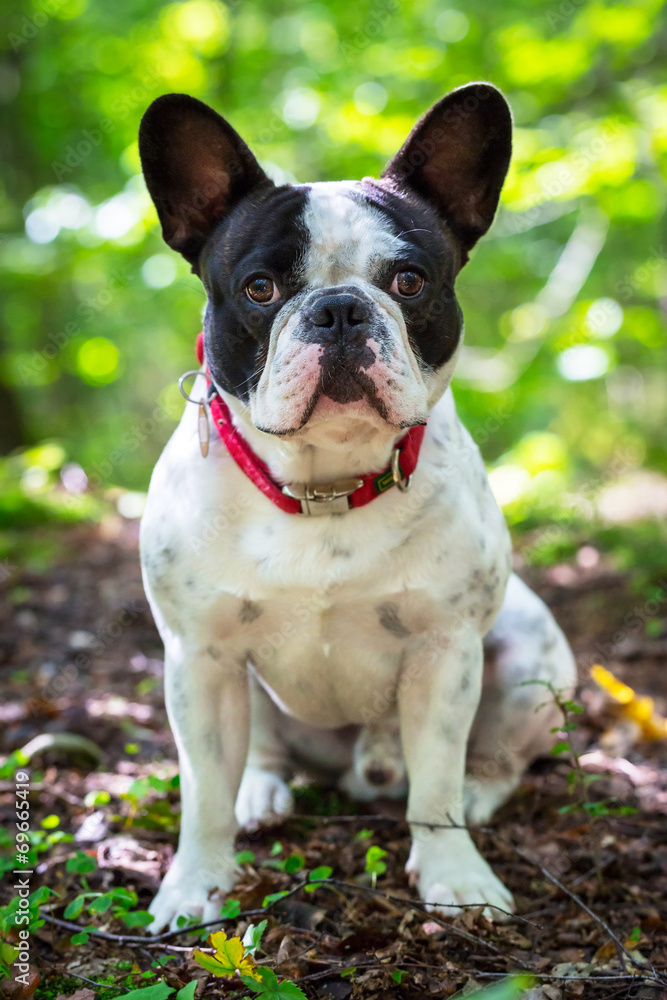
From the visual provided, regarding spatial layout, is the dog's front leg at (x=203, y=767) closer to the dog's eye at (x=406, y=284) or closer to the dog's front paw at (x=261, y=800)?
the dog's front paw at (x=261, y=800)

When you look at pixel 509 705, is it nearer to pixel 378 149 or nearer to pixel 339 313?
pixel 339 313

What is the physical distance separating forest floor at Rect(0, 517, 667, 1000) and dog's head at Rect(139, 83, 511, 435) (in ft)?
4.14

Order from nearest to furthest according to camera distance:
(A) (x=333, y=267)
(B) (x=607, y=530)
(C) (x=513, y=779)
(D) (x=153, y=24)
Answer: (A) (x=333, y=267) < (C) (x=513, y=779) < (B) (x=607, y=530) < (D) (x=153, y=24)

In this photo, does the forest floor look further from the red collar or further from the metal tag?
the metal tag

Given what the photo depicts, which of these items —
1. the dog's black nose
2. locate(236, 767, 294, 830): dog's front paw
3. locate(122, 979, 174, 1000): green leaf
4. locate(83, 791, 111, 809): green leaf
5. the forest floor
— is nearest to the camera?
locate(122, 979, 174, 1000): green leaf

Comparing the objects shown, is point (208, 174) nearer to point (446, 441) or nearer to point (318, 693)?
point (446, 441)

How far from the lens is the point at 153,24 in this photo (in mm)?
8820

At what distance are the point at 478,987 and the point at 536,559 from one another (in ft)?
14.5

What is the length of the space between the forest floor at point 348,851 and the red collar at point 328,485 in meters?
0.91

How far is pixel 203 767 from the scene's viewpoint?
Result: 9.37 feet

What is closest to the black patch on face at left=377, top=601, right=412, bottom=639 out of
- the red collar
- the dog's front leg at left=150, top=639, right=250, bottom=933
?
the red collar

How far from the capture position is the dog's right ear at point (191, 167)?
272cm

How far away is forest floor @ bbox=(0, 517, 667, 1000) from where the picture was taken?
89.8 inches

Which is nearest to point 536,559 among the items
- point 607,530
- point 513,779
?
point 607,530
